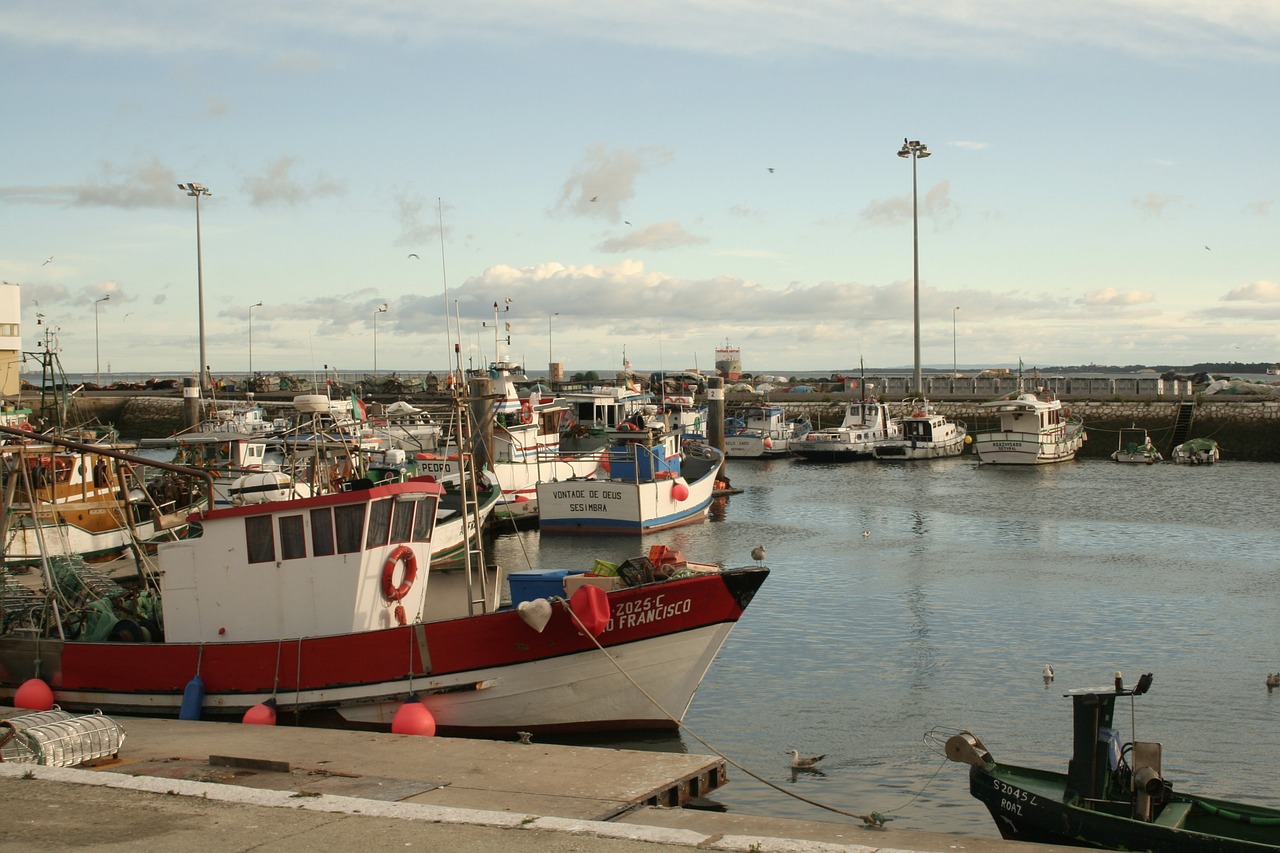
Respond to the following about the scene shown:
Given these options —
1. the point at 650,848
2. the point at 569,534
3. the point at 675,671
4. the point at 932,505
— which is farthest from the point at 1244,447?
the point at 650,848

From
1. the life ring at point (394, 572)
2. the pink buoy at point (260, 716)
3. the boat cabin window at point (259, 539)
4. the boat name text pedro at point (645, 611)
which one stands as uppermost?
the boat cabin window at point (259, 539)

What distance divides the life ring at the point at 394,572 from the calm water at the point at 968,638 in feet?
11.5

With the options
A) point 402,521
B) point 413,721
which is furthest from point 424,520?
point 413,721

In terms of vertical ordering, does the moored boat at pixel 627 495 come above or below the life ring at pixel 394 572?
below

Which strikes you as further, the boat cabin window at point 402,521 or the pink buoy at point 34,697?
the pink buoy at point 34,697

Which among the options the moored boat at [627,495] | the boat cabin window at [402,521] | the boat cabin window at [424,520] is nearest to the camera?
the boat cabin window at [402,521]

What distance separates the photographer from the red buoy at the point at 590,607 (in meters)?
13.3

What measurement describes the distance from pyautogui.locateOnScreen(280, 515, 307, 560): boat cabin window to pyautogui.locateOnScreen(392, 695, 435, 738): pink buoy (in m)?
2.28

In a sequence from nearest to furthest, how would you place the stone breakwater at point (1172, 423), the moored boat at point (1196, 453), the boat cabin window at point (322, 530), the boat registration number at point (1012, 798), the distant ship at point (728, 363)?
the boat registration number at point (1012, 798) → the boat cabin window at point (322, 530) → the moored boat at point (1196, 453) → the stone breakwater at point (1172, 423) → the distant ship at point (728, 363)

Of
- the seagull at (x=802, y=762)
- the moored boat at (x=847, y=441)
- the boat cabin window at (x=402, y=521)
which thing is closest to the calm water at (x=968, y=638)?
the seagull at (x=802, y=762)

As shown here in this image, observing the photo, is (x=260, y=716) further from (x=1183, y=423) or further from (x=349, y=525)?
(x=1183, y=423)

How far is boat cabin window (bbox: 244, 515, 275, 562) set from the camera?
1404cm

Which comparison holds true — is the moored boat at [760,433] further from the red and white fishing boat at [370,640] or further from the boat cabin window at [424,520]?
the red and white fishing boat at [370,640]

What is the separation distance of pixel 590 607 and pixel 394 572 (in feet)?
8.86
